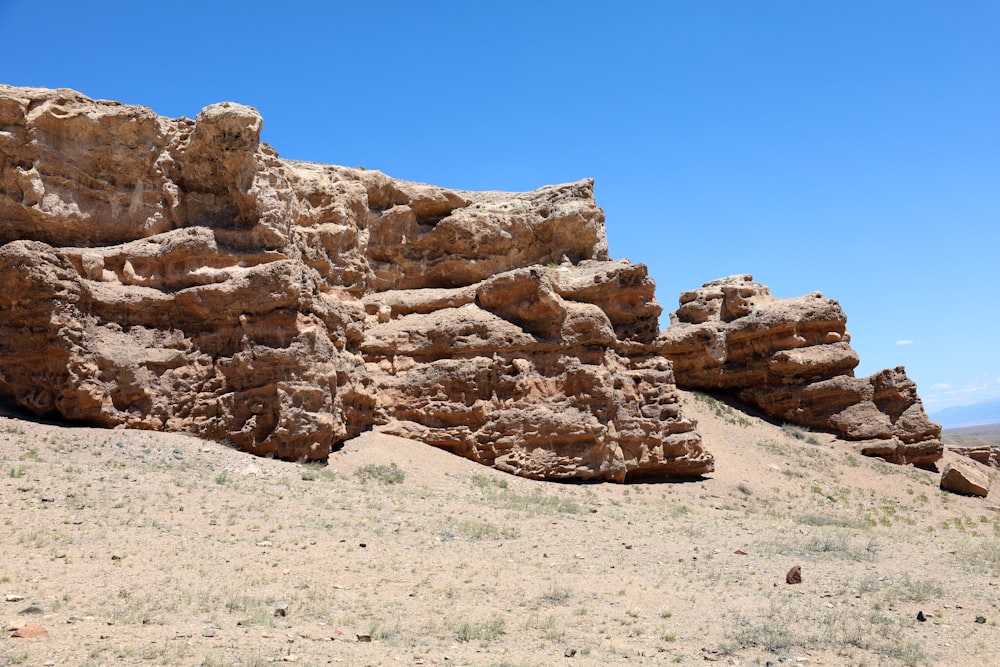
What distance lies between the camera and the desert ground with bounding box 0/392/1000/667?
23.8ft

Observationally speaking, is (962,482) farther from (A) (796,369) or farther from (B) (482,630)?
(B) (482,630)

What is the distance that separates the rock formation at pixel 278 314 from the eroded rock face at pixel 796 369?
8582mm

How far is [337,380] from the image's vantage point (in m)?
17.3

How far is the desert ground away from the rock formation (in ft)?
4.06

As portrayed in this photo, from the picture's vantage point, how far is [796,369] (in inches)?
1113

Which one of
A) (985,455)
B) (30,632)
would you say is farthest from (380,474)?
(985,455)

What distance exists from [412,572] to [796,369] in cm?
2195

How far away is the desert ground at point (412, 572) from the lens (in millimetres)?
7266

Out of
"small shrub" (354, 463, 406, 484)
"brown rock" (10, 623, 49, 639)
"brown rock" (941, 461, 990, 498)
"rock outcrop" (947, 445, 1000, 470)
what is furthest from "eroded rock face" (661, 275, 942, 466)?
"brown rock" (10, 623, 49, 639)

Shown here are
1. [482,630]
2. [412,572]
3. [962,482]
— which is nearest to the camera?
[482,630]

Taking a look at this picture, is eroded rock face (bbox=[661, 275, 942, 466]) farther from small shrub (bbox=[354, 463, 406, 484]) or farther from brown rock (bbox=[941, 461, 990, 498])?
small shrub (bbox=[354, 463, 406, 484])

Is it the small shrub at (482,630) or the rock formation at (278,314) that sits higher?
the rock formation at (278,314)

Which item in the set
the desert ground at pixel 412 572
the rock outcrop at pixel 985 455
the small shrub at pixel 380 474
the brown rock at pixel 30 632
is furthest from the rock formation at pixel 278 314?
the rock outcrop at pixel 985 455

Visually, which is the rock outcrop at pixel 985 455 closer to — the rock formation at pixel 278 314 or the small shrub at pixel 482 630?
the rock formation at pixel 278 314
